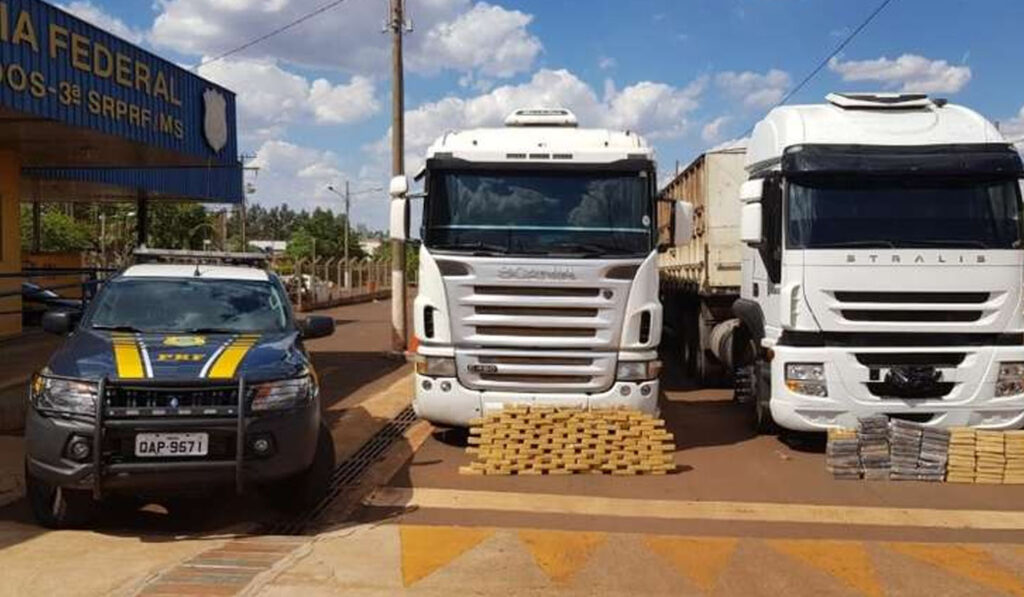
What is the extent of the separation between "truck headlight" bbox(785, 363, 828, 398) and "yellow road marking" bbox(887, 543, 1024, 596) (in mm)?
2674

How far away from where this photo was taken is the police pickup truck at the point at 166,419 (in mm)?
5840

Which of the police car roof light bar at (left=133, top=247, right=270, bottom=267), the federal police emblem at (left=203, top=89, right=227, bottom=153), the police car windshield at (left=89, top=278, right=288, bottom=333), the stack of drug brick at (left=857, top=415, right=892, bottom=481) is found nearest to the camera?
the police car windshield at (left=89, top=278, right=288, bottom=333)

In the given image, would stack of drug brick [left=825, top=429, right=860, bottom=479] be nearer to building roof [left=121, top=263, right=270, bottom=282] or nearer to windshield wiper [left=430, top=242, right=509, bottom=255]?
windshield wiper [left=430, top=242, right=509, bottom=255]

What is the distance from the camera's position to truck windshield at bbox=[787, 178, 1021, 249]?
868 cm

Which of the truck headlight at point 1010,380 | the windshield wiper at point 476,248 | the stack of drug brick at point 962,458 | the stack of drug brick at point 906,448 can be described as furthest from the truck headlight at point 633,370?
the truck headlight at point 1010,380

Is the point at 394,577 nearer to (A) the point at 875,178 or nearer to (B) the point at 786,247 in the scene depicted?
(B) the point at 786,247

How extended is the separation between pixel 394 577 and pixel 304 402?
5.25 feet

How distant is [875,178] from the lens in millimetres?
8805

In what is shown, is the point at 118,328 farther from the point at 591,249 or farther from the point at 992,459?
the point at 992,459

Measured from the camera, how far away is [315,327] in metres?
7.87

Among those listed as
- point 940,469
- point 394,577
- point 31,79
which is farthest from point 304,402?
point 31,79

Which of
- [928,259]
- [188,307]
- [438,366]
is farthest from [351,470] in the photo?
[928,259]

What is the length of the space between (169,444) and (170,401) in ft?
0.92

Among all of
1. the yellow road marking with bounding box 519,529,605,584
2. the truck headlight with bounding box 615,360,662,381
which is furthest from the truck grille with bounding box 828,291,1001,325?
the yellow road marking with bounding box 519,529,605,584
